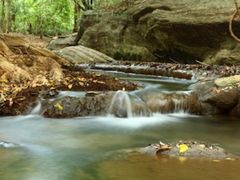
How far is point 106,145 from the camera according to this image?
671 centimetres

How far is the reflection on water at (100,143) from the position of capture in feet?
16.8

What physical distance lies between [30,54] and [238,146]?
6372 millimetres

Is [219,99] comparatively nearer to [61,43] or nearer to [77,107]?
[77,107]

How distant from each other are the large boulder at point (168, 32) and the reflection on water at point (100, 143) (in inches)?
300

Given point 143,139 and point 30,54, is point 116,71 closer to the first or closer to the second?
point 30,54

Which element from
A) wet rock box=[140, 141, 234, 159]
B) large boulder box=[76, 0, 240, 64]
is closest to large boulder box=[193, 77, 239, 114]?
wet rock box=[140, 141, 234, 159]

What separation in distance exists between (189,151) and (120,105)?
3674 mm

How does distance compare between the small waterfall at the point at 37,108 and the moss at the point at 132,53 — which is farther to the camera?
the moss at the point at 132,53

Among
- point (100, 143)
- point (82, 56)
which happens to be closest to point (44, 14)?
point (82, 56)

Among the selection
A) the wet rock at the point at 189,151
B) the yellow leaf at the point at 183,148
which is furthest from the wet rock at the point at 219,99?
the yellow leaf at the point at 183,148

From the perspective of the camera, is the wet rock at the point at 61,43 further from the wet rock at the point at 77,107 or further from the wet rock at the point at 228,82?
the wet rock at the point at 77,107

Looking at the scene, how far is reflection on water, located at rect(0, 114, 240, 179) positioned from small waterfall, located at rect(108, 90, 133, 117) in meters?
0.24

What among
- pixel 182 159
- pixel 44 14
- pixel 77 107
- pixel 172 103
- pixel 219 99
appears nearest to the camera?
pixel 182 159

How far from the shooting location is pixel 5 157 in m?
5.70
